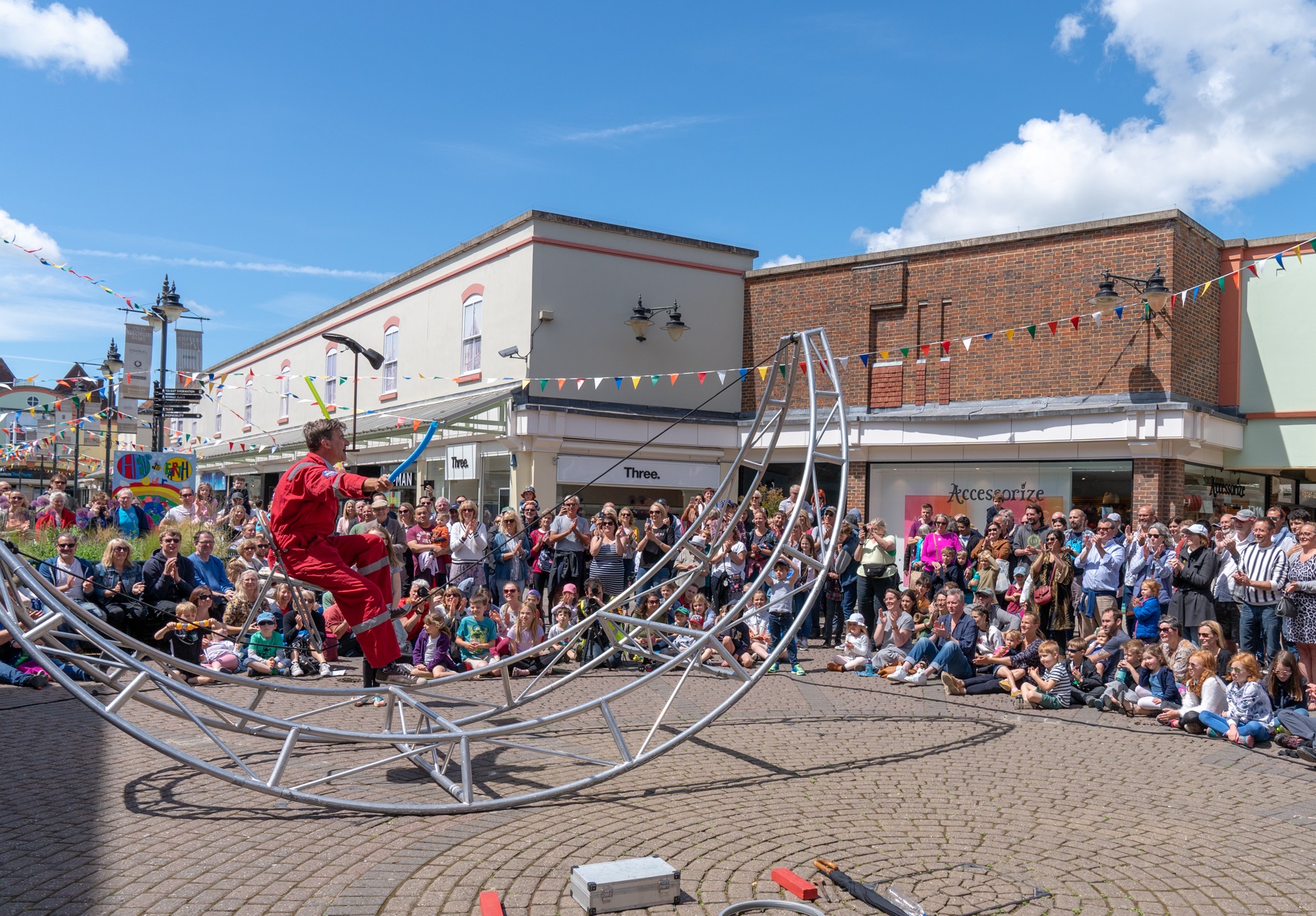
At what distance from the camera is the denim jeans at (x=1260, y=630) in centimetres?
904

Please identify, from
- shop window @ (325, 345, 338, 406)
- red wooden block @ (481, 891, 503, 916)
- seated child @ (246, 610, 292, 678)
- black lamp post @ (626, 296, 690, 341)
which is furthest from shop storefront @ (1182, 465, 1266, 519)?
shop window @ (325, 345, 338, 406)

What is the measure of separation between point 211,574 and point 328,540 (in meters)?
5.98

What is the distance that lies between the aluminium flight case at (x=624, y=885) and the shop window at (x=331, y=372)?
25.2 metres

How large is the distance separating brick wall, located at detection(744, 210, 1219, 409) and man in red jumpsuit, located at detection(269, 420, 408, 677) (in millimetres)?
12387

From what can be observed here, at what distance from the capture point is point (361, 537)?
21.7 feet

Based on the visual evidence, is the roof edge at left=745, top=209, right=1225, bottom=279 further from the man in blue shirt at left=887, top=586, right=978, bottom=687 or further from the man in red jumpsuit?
the man in red jumpsuit

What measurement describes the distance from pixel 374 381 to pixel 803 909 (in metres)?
23.4

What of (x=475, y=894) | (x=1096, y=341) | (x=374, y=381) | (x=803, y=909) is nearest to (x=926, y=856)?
(x=803, y=909)

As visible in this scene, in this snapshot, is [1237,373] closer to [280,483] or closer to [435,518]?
[435,518]

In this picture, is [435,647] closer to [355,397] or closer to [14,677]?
[14,677]

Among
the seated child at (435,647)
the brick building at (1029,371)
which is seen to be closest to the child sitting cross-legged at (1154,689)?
the seated child at (435,647)

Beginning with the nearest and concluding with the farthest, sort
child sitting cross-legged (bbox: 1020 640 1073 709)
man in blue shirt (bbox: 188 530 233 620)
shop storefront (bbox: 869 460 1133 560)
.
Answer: child sitting cross-legged (bbox: 1020 640 1073 709) → man in blue shirt (bbox: 188 530 233 620) → shop storefront (bbox: 869 460 1133 560)

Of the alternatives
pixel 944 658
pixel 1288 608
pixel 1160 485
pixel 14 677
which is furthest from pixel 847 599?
pixel 14 677

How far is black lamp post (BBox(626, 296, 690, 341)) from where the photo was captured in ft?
66.5
